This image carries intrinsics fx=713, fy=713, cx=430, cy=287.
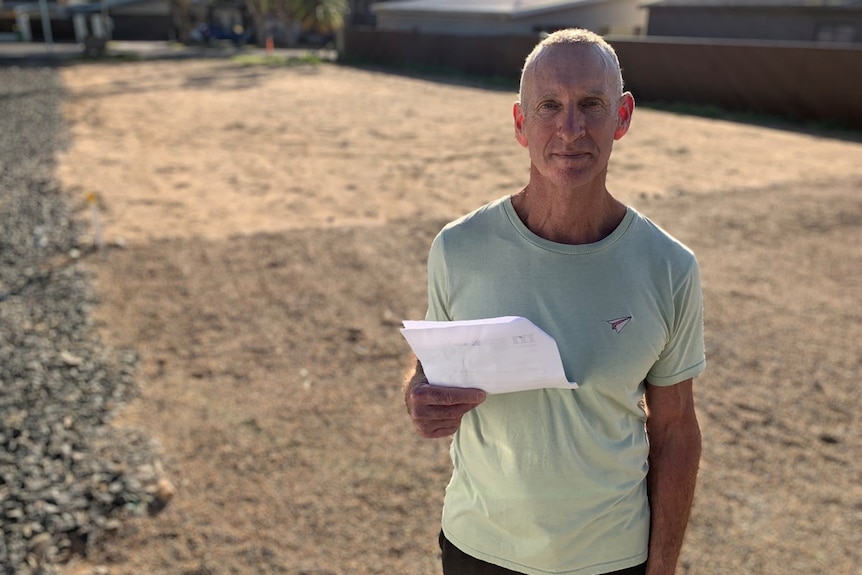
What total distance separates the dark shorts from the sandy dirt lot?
1.64 meters

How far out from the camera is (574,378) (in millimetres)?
1660

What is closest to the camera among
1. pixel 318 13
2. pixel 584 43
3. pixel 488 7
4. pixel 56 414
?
pixel 584 43

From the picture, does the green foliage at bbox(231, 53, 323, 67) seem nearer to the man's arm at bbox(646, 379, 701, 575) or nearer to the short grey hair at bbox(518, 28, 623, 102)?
the short grey hair at bbox(518, 28, 623, 102)

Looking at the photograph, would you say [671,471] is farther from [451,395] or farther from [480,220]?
[480,220]

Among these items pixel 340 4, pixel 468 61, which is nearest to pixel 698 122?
pixel 468 61

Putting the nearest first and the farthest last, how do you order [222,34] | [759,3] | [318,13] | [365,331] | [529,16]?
1. [365,331]
2. [759,3]
3. [529,16]
4. [318,13]
5. [222,34]

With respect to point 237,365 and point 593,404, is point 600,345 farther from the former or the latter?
point 237,365

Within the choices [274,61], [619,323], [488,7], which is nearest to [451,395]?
[619,323]

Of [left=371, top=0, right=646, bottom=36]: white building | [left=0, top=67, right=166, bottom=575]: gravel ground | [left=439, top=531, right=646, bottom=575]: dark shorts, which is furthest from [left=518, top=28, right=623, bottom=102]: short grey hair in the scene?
[left=371, top=0, right=646, bottom=36]: white building

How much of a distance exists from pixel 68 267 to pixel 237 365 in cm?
297

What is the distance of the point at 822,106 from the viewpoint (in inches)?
632

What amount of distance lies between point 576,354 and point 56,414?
3969 mm

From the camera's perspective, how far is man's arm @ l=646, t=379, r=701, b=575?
1797 mm

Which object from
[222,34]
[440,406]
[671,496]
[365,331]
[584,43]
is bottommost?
[365,331]
